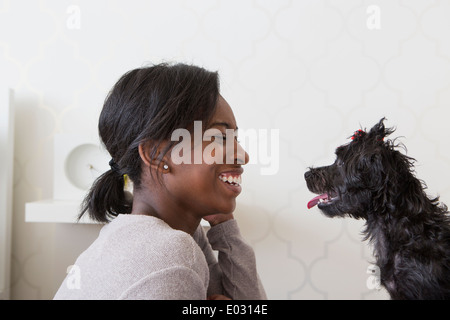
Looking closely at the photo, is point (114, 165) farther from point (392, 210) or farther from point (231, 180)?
point (392, 210)

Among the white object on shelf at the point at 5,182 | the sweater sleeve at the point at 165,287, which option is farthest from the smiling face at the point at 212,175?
the white object on shelf at the point at 5,182

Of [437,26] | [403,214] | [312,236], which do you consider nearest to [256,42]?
[437,26]

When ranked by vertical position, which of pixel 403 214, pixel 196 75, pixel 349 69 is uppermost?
pixel 349 69

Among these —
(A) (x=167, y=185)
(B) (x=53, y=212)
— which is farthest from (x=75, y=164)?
(A) (x=167, y=185)

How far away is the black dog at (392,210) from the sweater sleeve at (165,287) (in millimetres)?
210

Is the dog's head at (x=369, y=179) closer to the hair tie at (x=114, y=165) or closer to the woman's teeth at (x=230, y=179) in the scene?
the woman's teeth at (x=230, y=179)

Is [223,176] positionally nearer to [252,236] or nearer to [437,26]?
[252,236]

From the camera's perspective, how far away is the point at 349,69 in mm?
776

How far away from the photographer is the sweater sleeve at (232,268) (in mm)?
443

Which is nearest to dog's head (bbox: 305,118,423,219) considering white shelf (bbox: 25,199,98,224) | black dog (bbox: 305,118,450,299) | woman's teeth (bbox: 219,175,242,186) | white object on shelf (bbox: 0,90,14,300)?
black dog (bbox: 305,118,450,299)

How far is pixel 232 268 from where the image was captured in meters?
0.46

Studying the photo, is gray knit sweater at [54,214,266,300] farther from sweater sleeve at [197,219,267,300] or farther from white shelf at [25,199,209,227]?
white shelf at [25,199,209,227]
